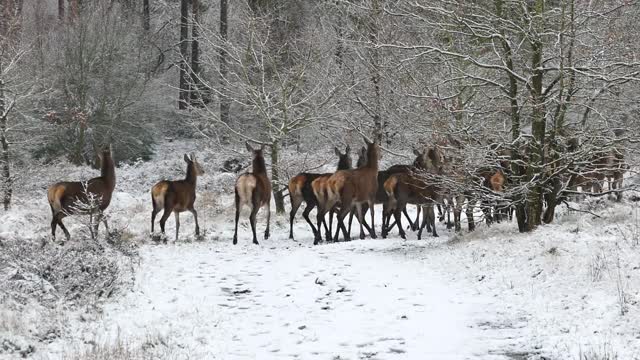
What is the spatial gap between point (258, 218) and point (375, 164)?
4547 mm

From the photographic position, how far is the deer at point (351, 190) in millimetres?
15086

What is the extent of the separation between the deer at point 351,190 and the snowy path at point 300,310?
3.00 m

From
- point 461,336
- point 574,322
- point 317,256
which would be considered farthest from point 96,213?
point 574,322

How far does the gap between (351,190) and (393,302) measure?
686 centimetres

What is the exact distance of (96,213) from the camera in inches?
523

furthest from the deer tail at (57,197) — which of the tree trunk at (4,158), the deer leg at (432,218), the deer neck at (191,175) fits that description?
the deer leg at (432,218)

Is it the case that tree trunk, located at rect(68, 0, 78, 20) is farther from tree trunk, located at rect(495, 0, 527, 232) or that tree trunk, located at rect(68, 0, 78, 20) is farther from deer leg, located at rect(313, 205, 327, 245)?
tree trunk, located at rect(495, 0, 527, 232)

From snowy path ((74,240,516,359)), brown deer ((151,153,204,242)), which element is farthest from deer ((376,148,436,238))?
brown deer ((151,153,204,242))

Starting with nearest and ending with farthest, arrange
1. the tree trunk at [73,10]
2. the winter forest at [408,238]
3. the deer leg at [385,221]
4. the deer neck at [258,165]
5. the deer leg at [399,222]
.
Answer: the winter forest at [408,238] < the deer leg at [399,222] < the deer leg at [385,221] < the deer neck at [258,165] < the tree trunk at [73,10]

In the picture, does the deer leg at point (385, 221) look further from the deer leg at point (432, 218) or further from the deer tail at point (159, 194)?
the deer tail at point (159, 194)

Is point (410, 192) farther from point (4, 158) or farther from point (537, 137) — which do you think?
point (4, 158)

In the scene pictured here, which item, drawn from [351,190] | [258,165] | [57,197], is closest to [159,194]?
[57,197]

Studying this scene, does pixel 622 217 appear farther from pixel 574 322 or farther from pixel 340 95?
pixel 340 95

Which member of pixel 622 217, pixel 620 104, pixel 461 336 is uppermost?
pixel 620 104
